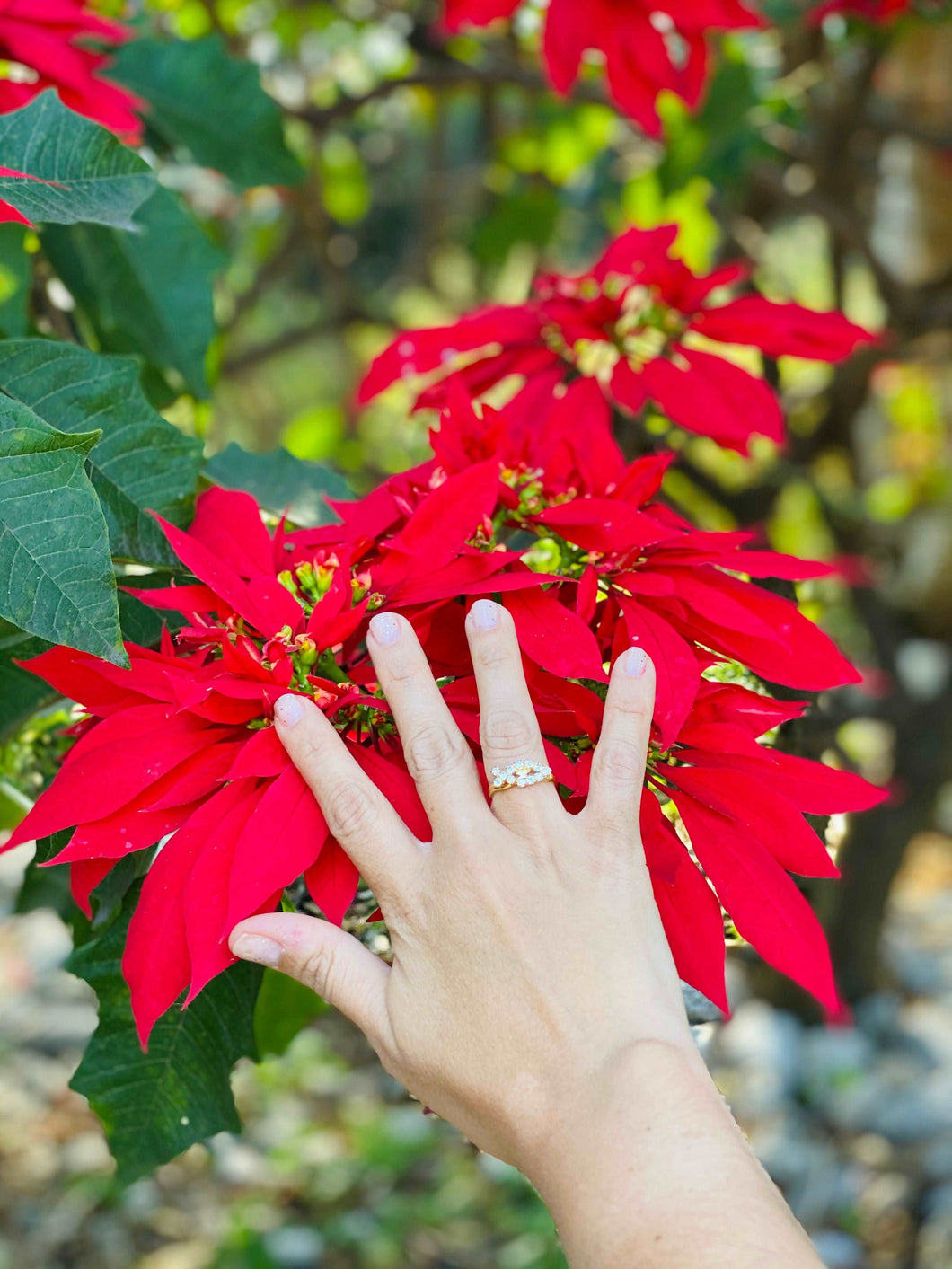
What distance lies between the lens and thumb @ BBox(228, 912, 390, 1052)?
0.39m

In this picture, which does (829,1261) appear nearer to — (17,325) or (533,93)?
(17,325)

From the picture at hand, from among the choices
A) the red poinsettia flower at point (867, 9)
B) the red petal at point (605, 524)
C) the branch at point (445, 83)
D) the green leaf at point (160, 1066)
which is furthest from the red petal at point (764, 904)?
the branch at point (445, 83)

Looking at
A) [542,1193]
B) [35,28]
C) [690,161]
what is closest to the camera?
[542,1193]

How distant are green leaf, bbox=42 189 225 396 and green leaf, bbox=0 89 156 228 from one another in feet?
0.71

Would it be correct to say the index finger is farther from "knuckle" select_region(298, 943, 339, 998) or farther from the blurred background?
the blurred background

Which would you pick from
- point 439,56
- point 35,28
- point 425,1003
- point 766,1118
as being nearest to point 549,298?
point 35,28

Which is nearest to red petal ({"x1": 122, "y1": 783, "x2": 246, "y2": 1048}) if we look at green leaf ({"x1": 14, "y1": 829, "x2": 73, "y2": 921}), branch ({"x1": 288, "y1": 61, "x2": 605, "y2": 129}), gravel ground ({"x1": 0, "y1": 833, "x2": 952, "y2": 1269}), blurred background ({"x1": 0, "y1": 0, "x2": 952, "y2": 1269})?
green leaf ({"x1": 14, "y1": 829, "x2": 73, "y2": 921})

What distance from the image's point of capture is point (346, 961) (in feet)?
Result: 1.30

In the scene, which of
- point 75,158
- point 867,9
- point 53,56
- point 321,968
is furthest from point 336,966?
point 867,9

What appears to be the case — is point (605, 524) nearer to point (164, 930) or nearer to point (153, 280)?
point (164, 930)

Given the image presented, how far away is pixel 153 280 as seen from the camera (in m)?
0.67

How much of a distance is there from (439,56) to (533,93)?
0.38 feet

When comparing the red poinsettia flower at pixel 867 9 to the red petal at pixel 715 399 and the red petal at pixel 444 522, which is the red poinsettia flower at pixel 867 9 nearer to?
the red petal at pixel 715 399

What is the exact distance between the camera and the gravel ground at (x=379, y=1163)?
125 centimetres
